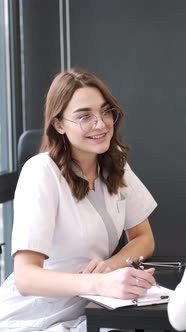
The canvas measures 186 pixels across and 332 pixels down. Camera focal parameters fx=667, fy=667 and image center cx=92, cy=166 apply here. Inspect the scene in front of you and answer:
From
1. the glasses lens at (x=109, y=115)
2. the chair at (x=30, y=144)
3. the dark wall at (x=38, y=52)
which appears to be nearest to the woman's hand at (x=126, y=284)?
the glasses lens at (x=109, y=115)

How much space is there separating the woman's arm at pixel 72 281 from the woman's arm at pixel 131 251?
135mm

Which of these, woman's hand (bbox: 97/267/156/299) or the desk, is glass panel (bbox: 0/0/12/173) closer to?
woman's hand (bbox: 97/267/156/299)

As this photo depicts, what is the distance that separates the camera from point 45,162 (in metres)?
2.25

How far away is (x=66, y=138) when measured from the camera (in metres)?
2.34

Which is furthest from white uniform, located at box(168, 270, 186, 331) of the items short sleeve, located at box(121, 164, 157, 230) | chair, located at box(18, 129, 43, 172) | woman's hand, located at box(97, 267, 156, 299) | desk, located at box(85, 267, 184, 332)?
Answer: chair, located at box(18, 129, 43, 172)

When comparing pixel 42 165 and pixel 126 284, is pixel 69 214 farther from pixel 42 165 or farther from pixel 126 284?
pixel 126 284

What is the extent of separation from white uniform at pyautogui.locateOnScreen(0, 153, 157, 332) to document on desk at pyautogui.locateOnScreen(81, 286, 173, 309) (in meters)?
0.26

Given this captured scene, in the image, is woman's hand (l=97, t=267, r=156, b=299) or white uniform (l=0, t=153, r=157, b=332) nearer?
woman's hand (l=97, t=267, r=156, b=299)

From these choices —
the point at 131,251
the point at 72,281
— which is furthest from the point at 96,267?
Result: the point at 131,251

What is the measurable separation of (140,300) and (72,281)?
256 mm

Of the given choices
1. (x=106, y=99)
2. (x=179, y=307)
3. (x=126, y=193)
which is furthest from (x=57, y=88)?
A: (x=179, y=307)

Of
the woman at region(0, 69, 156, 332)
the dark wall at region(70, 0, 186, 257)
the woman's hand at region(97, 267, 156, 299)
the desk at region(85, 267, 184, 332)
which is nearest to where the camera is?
the desk at region(85, 267, 184, 332)

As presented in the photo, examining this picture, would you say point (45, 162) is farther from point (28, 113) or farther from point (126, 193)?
point (28, 113)

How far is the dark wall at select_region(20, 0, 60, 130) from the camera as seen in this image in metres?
3.96
